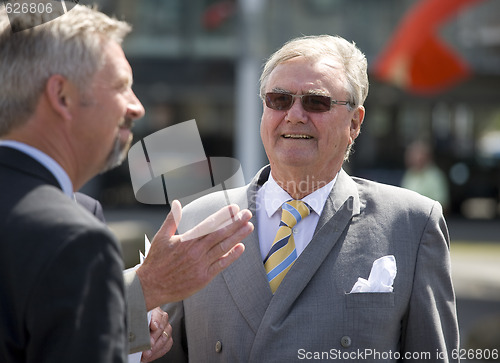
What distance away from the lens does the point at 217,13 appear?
17609 millimetres

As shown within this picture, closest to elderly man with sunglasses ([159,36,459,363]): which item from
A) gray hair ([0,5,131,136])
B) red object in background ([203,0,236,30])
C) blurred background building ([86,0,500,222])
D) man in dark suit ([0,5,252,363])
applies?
man in dark suit ([0,5,252,363])

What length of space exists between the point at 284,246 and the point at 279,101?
533mm

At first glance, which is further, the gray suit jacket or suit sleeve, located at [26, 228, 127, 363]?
the gray suit jacket

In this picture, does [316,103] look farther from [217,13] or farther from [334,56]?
[217,13]

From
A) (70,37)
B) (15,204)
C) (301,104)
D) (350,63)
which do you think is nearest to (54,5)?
(70,37)

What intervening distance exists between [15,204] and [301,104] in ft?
4.36

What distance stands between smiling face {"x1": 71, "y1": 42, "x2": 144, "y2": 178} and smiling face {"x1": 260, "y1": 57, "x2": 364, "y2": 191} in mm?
952

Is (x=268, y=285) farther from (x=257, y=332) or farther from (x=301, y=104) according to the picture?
(x=301, y=104)

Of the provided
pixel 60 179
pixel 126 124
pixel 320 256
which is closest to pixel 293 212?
pixel 320 256

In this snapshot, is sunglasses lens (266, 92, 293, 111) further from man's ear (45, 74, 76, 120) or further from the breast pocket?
man's ear (45, 74, 76, 120)

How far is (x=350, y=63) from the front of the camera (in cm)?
260

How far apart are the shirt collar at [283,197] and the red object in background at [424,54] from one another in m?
7.82

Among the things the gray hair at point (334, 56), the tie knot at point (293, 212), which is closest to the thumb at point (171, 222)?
the tie knot at point (293, 212)

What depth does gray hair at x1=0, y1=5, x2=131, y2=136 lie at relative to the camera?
1515mm
